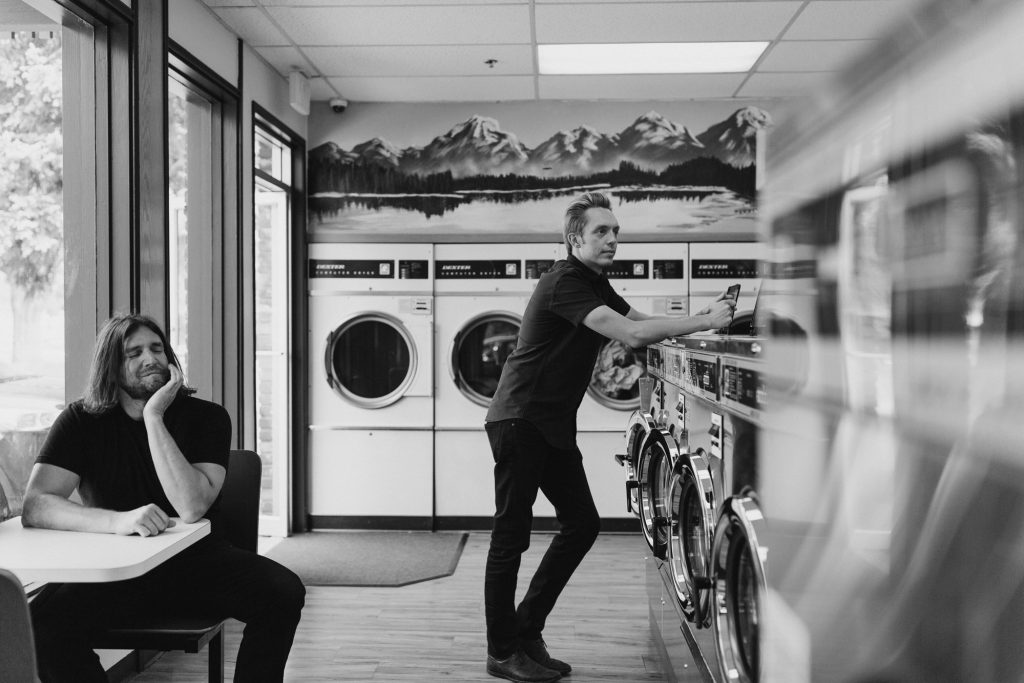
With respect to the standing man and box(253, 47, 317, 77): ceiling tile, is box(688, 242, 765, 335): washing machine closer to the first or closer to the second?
the standing man

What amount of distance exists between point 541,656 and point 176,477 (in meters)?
1.44

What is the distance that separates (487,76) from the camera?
181 inches

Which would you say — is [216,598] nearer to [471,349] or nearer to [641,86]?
[471,349]

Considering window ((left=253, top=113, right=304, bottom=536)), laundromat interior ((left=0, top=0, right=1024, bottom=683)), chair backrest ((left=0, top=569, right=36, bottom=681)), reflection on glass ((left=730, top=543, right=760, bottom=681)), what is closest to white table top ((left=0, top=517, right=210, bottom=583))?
laundromat interior ((left=0, top=0, right=1024, bottom=683))

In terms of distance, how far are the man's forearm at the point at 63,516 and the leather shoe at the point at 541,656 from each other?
1.52m

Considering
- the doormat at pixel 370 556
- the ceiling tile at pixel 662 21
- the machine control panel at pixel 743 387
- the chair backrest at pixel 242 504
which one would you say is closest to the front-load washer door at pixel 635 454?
the machine control panel at pixel 743 387

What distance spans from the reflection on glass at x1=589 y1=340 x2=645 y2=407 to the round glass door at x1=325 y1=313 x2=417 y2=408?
3.65 feet

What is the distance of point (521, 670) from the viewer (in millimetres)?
2879

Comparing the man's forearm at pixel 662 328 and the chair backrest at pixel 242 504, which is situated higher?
the man's forearm at pixel 662 328

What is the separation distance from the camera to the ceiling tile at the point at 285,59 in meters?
4.18

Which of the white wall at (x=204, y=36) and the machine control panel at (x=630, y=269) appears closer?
the white wall at (x=204, y=36)

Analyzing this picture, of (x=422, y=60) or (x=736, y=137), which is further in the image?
(x=736, y=137)

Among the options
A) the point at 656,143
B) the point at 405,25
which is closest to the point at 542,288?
the point at 405,25

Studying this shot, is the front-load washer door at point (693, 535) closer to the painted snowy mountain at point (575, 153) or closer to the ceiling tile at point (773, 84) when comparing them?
the ceiling tile at point (773, 84)
